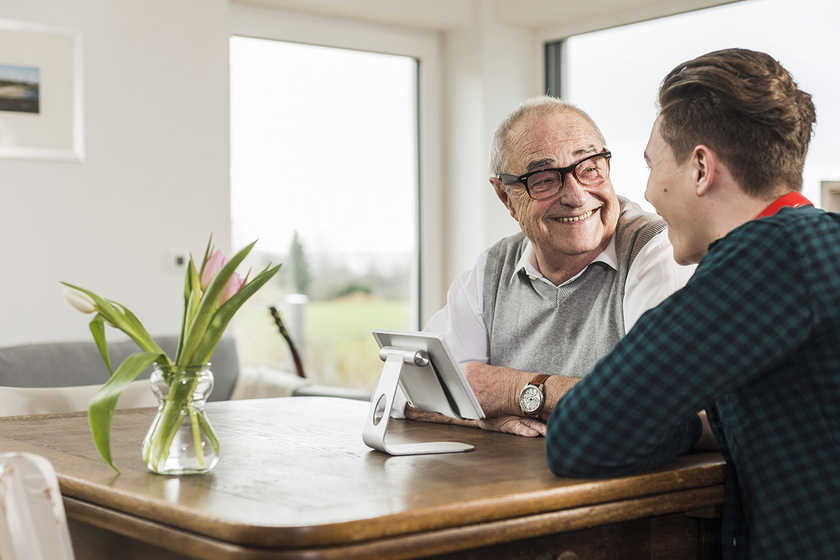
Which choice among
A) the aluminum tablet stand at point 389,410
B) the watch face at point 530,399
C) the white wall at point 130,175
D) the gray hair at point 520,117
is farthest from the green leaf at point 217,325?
the white wall at point 130,175

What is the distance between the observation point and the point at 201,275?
1389 millimetres

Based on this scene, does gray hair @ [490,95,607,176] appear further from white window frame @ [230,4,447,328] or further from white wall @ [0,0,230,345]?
white window frame @ [230,4,447,328]

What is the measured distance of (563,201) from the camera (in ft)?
6.75

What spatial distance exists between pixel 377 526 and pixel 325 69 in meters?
3.72

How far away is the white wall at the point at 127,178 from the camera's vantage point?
3.62 metres

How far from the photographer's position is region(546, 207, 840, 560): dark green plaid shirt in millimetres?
1174

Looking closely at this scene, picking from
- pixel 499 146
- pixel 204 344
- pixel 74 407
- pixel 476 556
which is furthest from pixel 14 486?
pixel 74 407

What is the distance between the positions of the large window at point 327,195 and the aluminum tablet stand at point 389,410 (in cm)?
269

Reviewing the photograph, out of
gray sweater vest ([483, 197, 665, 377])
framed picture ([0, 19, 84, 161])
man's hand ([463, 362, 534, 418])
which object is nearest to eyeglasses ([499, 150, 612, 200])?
gray sweater vest ([483, 197, 665, 377])

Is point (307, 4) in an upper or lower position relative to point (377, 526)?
upper

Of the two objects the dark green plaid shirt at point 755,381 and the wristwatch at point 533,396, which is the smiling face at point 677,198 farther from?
the wristwatch at point 533,396

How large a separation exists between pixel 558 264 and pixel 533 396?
0.46 meters

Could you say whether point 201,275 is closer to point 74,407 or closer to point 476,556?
point 476,556

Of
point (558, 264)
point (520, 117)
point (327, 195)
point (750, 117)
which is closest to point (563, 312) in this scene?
point (558, 264)
